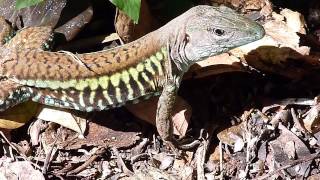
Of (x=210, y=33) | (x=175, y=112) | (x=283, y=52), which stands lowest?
(x=175, y=112)

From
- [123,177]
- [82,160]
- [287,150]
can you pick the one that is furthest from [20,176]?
[287,150]

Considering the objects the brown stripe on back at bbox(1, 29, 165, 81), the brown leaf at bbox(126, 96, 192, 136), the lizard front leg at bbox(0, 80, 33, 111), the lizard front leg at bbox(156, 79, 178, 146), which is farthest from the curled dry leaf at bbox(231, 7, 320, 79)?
the lizard front leg at bbox(0, 80, 33, 111)

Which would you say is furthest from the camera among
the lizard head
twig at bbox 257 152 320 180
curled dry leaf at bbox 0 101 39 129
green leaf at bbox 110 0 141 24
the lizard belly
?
curled dry leaf at bbox 0 101 39 129

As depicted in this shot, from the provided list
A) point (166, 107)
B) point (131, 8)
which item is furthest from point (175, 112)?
point (131, 8)

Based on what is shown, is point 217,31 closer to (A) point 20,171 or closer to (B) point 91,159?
(B) point 91,159

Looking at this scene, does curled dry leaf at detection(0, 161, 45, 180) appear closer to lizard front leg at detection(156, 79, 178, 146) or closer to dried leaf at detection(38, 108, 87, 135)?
dried leaf at detection(38, 108, 87, 135)

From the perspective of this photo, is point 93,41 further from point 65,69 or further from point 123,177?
point 123,177

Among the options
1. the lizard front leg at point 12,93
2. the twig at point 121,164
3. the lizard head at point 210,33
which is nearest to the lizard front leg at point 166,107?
the lizard head at point 210,33
